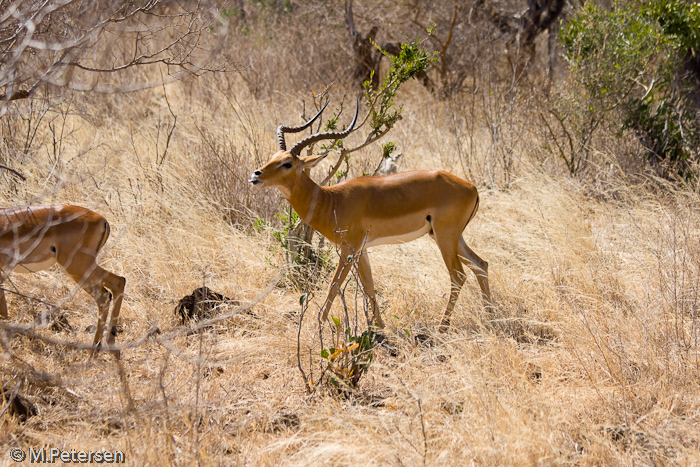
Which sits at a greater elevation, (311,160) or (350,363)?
(311,160)

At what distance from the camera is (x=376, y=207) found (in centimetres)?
540

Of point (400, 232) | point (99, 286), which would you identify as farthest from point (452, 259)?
point (99, 286)

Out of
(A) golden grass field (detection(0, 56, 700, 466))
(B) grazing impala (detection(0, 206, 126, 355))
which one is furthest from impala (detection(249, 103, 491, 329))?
(B) grazing impala (detection(0, 206, 126, 355))

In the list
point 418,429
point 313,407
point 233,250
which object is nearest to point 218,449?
point 313,407

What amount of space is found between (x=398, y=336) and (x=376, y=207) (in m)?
1.13

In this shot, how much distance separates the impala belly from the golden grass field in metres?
0.51

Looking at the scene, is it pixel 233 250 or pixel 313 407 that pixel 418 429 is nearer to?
pixel 313 407

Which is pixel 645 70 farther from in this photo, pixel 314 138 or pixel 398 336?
pixel 398 336

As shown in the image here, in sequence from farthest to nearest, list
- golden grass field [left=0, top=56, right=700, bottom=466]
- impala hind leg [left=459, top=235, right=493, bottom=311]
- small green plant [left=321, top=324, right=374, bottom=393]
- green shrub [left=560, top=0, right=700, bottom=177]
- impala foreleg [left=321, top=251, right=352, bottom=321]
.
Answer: green shrub [left=560, top=0, right=700, bottom=177] < impala hind leg [left=459, top=235, right=493, bottom=311] < impala foreleg [left=321, top=251, right=352, bottom=321] < small green plant [left=321, top=324, right=374, bottom=393] < golden grass field [left=0, top=56, right=700, bottom=466]

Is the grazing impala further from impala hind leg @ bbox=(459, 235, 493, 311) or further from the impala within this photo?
impala hind leg @ bbox=(459, 235, 493, 311)

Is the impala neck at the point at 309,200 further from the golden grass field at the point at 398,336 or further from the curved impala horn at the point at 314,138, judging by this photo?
the golden grass field at the point at 398,336

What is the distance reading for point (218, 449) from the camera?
11.7ft

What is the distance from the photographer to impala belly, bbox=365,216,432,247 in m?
5.43

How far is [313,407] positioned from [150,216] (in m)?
3.71
